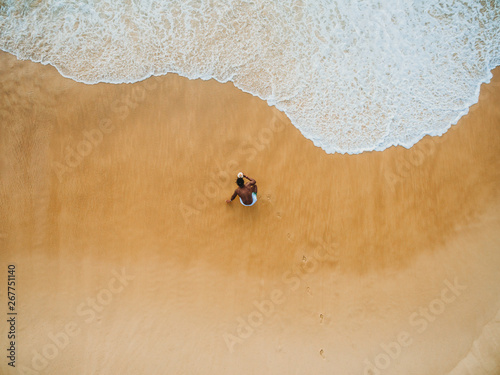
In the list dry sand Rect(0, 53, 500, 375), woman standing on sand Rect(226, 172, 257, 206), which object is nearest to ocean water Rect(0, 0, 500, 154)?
dry sand Rect(0, 53, 500, 375)

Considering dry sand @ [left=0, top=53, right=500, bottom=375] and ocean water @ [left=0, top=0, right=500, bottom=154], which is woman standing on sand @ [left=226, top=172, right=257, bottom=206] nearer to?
dry sand @ [left=0, top=53, right=500, bottom=375]

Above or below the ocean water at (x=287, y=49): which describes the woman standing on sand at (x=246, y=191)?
below

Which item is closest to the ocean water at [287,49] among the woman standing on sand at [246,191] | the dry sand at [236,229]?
the dry sand at [236,229]

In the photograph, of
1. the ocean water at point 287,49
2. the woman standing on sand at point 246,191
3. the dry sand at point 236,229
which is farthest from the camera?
the ocean water at point 287,49

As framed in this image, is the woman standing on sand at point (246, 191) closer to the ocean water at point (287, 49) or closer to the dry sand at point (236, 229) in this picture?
the dry sand at point (236, 229)

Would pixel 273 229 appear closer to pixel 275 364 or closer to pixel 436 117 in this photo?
pixel 275 364

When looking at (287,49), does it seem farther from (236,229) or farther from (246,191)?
(236,229)

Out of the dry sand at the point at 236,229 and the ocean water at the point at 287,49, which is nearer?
the dry sand at the point at 236,229
